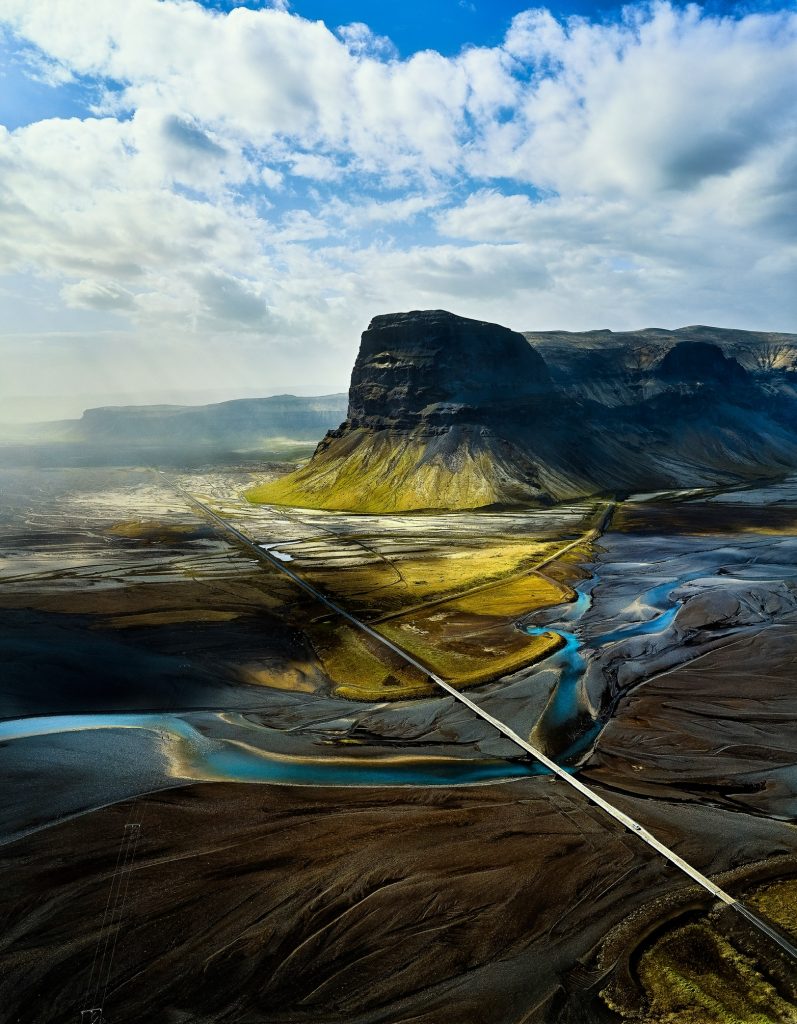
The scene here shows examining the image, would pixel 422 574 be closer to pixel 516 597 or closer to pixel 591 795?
pixel 516 597

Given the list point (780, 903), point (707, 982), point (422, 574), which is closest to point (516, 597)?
point (422, 574)

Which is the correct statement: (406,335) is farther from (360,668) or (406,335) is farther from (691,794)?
(691,794)

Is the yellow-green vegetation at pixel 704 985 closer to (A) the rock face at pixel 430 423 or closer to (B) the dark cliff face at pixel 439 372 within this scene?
Answer: (A) the rock face at pixel 430 423

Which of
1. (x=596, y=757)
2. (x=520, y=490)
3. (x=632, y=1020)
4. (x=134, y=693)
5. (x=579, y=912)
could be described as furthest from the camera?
(x=520, y=490)

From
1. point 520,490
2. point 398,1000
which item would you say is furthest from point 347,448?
point 398,1000

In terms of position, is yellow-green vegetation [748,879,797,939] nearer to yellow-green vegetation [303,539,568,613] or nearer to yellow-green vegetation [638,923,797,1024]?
yellow-green vegetation [638,923,797,1024]

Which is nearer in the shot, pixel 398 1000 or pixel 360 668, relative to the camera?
pixel 398 1000
